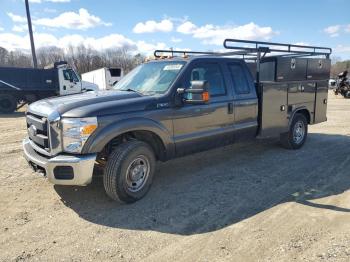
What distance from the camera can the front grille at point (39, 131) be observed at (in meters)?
4.25

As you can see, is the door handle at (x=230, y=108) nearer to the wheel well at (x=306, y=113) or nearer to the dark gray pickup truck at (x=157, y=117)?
the dark gray pickup truck at (x=157, y=117)

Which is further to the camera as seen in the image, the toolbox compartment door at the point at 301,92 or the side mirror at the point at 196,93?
the toolbox compartment door at the point at 301,92

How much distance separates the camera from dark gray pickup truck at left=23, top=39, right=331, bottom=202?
4043 millimetres

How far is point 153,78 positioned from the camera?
17.2 feet

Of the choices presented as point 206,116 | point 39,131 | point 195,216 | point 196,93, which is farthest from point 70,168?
point 206,116

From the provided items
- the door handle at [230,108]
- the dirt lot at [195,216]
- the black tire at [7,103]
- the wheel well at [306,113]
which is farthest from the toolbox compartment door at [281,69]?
the black tire at [7,103]

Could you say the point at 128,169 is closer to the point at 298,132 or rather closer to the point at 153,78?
the point at 153,78

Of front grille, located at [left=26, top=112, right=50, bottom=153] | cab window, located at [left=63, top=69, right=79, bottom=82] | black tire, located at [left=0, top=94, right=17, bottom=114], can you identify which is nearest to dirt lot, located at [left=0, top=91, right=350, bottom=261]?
front grille, located at [left=26, top=112, right=50, bottom=153]

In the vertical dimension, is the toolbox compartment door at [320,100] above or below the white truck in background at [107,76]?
below

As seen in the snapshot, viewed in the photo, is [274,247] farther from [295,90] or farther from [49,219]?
[295,90]

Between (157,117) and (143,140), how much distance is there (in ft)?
1.37

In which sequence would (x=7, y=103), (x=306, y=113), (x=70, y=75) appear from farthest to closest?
(x=70, y=75) → (x=7, y=103) → (x=306, y=113)

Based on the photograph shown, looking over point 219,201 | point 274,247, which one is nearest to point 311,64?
point 219,201

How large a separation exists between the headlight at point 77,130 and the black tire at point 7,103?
1559cm
